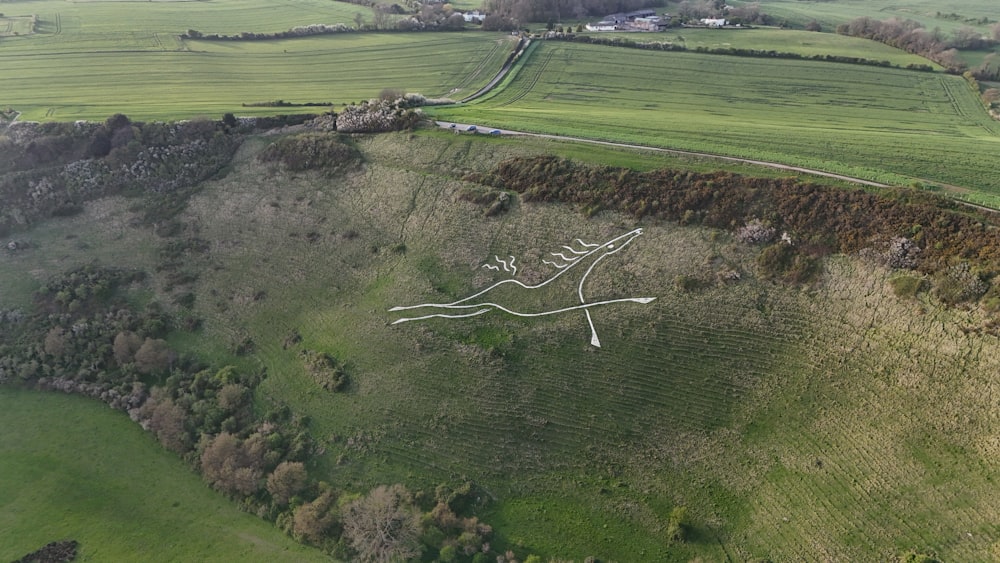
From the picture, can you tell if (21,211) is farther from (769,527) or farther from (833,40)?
(833,40)

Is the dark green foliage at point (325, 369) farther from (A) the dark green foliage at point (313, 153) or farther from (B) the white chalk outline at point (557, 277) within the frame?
(A) the dark green foliage at point (313, 153)

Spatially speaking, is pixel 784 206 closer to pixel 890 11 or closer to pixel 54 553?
pixel 54 553

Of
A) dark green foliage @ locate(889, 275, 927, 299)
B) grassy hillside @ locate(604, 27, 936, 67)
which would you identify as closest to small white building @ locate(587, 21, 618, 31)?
grassy hillside @ locate(604, 27, 936, 67)

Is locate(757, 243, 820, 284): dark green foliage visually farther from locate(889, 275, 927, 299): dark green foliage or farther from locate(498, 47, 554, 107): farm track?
locate(498, 47, 554, 107): farm track

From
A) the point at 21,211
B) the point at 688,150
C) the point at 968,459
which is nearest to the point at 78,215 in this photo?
the point at 21,211

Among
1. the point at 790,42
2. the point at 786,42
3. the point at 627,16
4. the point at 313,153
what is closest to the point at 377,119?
the point at 313,153

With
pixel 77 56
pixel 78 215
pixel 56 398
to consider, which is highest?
pixel 77 56
